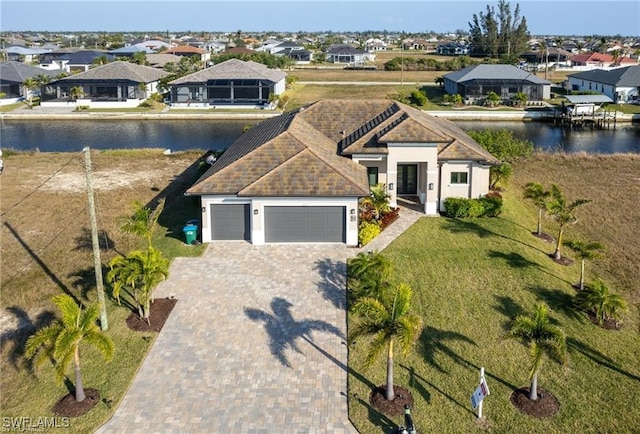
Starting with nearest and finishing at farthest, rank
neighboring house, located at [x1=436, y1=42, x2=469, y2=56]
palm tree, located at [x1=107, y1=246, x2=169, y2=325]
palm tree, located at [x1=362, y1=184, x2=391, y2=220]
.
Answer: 1. palm tree, located at [x1=107, y1=246, x2=169, y2=325]
2. palm tree, located at [x1=362, y1=184, x2=391, y2=220]
3. neighboring house, located at [x1=436, y1=42, x2=469, y2=56]

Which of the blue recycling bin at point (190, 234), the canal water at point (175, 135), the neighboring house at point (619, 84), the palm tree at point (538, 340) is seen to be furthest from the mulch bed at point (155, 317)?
the neighboring house at point (619, 84)

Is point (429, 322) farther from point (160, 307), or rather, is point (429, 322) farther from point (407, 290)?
Answer: point (160, 307)

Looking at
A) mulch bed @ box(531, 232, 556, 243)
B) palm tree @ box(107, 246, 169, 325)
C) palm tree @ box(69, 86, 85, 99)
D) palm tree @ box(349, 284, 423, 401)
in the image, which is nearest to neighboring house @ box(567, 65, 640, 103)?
mulch bed @ box(531, 232, 556, 243)

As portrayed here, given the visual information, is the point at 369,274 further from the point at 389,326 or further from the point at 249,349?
the point at 389,326

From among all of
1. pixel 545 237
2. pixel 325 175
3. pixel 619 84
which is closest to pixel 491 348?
Answer: pixel 325 175

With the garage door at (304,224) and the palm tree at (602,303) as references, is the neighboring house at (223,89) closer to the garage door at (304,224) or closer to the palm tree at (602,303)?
the garage door at (304,224)

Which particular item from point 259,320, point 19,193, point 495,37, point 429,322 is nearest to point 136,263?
point 259,320

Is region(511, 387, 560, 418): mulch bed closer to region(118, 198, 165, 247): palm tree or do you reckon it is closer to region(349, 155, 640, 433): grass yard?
region(349, 155, 640, 433): grass yard

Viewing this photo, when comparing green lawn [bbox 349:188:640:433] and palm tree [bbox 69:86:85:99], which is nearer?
green lawn [bbox 349:188:640:433]
